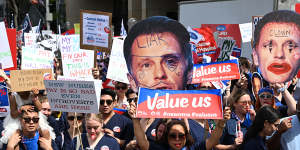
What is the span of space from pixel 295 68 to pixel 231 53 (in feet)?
10.6

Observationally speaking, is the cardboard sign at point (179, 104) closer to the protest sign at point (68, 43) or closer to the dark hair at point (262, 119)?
the dark hair at point (262, 119)

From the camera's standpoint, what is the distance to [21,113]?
473cm

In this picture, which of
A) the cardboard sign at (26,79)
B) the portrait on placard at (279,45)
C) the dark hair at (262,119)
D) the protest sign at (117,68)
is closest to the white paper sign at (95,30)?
the protest sign at (117,68)

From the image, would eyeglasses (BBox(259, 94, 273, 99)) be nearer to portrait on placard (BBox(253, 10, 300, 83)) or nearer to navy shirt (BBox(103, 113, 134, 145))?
portrait on placard (BBox(253, 10, 300, 83))

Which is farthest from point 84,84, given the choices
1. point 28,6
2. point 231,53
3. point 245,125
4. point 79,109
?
point 28,6

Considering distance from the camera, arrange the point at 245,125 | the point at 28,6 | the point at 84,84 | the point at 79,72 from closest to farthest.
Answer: the point at 84,84 → the point at 245,125 → the point at 79,72 → the point at 28,6

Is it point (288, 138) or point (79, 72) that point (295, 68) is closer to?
point (288, 138)

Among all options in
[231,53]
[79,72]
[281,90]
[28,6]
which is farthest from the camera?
[28,6]

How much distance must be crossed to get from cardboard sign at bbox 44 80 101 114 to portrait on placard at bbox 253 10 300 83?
2.34 metres

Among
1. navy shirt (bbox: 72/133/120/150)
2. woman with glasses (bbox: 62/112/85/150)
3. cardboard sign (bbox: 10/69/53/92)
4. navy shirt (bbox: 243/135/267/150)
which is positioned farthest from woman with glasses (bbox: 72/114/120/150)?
cardboard sign (bbox: 10/69/53/92)

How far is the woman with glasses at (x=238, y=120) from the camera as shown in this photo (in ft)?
14.9

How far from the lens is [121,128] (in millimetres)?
5004

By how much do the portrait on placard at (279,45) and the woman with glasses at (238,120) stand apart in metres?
0.78

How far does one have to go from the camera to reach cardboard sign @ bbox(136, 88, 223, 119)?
4133 millimetres
